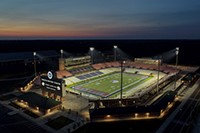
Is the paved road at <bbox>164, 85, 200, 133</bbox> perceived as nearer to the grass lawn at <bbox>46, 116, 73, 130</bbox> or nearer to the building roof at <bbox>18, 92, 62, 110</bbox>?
the grass lawn at <bbox>46, 116, 73, 130</bbox>

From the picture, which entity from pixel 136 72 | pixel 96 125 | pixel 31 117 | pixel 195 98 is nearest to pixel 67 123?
pixel 96 125

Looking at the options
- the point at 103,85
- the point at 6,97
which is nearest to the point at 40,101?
the point at 6,97

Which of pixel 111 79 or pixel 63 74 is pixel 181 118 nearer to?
pixel 111 79

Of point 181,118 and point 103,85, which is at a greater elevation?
point 103,85

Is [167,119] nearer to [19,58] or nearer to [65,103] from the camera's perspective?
[65,103]

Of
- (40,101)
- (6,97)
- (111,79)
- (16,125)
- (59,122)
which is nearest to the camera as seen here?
(16,125)

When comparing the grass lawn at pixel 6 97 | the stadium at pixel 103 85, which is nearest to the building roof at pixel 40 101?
the stadium at pixel 103 85

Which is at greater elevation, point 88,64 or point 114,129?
point 88,64

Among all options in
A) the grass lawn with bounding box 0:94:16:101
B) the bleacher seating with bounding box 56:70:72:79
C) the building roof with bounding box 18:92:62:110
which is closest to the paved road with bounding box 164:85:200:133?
the building roof with bounding box 18:92:62:110

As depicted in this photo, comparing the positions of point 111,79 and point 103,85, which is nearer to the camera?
point 103,85
